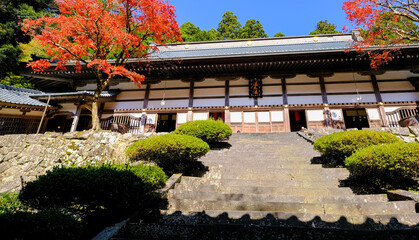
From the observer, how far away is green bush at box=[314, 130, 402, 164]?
5.09 metres

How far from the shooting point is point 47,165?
8.18m

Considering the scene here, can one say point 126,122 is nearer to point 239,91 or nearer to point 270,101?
point 239,91

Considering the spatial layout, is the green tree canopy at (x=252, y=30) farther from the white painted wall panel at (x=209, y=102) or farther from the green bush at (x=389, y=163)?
the green bush at (x=389, y=163)

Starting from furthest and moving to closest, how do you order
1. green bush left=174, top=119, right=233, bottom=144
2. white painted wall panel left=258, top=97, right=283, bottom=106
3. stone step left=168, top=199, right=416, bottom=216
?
white painted wall panel left=258, top=97, right=283, bottom=106, green bush left=174, top=119, right=233, bottom=144, stone step left=168, top=199, right=416, bottom=216

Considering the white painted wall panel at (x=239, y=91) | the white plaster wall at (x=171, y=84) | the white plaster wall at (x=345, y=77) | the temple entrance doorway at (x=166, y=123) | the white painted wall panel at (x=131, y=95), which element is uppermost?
the white plaster wall at (x=345, y=77)

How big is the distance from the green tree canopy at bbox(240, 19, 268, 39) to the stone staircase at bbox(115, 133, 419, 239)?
27633 millimetres

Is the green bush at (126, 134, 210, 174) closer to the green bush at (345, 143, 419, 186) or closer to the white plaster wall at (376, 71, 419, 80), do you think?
the green bush at (345, 143, 419, 186)

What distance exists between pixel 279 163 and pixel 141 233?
450cm

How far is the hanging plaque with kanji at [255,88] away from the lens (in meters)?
12.4

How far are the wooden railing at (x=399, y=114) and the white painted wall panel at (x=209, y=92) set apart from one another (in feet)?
31.8

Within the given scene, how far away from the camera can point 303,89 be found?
39.8 ft

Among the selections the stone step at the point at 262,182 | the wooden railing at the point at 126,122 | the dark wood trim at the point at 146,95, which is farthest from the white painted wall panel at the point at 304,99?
the wooden railing at the point at 126,122

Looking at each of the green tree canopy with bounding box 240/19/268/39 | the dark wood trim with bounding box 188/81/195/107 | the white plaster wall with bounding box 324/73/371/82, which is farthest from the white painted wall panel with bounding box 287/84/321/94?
the green tree canopy with bounding box 240/19/268/39

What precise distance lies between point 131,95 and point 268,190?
39.7 ft
